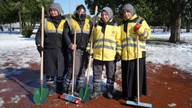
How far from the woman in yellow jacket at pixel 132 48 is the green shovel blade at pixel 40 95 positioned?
5.42 ft

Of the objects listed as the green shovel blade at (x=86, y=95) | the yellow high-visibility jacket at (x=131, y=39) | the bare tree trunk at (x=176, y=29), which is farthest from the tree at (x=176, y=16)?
the green shovel blade at (x=86, y=95)

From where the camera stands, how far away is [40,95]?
16.9ft

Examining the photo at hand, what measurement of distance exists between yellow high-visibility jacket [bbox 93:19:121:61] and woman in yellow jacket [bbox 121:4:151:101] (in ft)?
0.40

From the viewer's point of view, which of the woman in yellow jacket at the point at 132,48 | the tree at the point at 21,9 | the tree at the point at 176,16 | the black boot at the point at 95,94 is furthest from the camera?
the tree at the point at 21,9

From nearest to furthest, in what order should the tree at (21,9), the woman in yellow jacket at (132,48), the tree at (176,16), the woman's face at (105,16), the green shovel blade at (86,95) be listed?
the woman in yellow jacket at (132,48)
the woman's face at (105,16)
the green shovel blade at (86,95)
the tree at (176,16)
the tree at (21,9)

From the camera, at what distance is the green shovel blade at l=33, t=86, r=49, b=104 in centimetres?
505

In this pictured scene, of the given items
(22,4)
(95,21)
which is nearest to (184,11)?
(95,21)

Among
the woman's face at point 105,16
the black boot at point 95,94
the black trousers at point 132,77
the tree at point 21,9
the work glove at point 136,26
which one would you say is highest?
the tree at point 21,9

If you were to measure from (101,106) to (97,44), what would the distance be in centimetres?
123

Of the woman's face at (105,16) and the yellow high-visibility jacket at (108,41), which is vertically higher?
the woman's face at (105,16)

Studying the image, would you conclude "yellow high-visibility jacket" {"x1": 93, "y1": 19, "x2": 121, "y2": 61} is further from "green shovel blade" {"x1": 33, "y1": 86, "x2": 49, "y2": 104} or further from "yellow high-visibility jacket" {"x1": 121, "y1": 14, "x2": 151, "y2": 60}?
"green shovel blade" {"x1": 33, "y1": 86, "x2": 49, "y2": 104}

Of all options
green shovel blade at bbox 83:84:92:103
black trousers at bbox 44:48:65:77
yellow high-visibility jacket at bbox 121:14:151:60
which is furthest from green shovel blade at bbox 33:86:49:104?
yellow high-visibility jacket at bbox 121:14:151:60

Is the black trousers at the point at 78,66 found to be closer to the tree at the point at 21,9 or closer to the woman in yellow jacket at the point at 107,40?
the woman in yellow jacket at the point at 107,40

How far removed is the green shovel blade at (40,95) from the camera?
5.05 m
